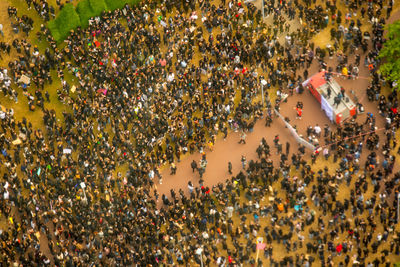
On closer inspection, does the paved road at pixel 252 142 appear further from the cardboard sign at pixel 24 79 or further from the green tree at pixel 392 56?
the cardboard sign at pixel 24 79

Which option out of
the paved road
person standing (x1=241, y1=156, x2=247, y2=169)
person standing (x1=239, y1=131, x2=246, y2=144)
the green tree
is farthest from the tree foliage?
the green tree

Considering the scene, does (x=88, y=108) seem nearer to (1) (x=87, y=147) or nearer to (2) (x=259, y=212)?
(1) (x=87, y=147)

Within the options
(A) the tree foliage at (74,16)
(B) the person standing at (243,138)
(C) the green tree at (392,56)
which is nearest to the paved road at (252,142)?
(B) the person standing at (243,138)

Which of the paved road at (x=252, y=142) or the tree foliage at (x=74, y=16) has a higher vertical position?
the tree foliage at (x=74, y=16)

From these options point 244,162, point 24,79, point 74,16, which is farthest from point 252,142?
point 24,79

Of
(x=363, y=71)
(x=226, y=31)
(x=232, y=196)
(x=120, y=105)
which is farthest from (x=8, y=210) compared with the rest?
(x=363, y=71)

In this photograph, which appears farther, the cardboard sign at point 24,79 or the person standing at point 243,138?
the cardboard sign at point 24,79
